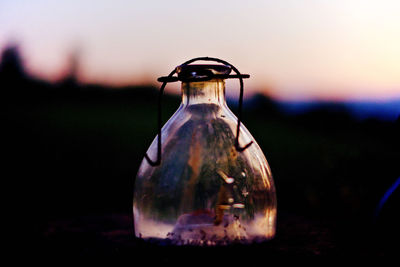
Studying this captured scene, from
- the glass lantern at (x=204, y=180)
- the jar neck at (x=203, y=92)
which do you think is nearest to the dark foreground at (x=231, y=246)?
the glass lantern at (x=204, y=180)

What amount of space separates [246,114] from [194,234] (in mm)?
3268

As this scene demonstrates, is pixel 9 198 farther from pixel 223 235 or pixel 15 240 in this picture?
pixel 223 235

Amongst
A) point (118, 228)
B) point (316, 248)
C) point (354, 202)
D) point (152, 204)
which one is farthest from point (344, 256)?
point (354, 202)

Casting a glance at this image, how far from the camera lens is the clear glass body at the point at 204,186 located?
99cm

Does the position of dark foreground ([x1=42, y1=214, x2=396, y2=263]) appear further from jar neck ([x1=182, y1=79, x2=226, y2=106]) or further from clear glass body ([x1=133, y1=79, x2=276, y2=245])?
jar neck ([x1=182, y1=79, x2=226, y2=106])

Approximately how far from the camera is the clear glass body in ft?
3.26

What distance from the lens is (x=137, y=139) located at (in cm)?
411

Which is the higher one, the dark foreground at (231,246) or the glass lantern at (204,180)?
the glass lantern at (204,180)

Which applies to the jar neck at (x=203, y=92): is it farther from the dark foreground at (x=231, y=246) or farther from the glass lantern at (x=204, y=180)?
the dark foreground at (x=231, y=246)

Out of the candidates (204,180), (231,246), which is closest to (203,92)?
(204,180)

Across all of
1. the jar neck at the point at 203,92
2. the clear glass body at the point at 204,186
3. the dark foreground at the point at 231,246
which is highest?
the jar neck at the point at 203,92

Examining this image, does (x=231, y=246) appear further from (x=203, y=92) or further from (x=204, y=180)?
(x=203, y=92)

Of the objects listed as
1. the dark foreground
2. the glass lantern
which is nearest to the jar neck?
the glass lantern

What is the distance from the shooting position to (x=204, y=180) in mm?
1004
